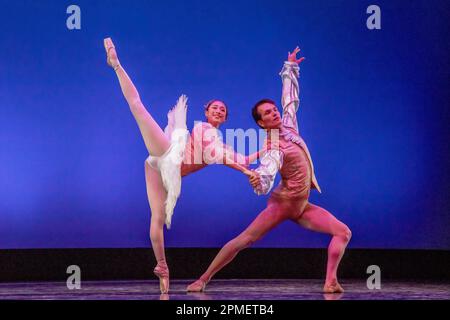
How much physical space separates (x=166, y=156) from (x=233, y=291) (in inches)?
38.3

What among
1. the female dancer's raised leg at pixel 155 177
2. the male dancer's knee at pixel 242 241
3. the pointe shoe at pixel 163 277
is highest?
the female dancer's raised leg at pixel 155 177

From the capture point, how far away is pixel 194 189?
19.4 ft

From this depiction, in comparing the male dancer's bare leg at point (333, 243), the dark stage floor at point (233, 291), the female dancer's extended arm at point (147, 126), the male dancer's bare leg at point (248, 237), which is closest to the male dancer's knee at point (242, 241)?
the male dancer's bare leg at point (248, 237)

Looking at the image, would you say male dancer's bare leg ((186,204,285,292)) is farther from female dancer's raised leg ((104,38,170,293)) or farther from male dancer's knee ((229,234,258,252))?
female dancer's raised leg ((104,38,170,293))

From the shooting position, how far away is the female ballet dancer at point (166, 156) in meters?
4.69

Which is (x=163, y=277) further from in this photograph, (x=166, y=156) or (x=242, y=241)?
(x=166, y=156)

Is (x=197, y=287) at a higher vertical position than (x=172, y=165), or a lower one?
lower

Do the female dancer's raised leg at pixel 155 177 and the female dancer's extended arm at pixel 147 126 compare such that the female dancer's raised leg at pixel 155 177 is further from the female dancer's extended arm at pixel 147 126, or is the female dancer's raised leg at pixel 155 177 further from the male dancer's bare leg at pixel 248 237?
the male dancer's bare leg at pixel 248 237

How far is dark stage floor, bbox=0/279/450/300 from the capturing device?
14.3ft

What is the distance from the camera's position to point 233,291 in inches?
191

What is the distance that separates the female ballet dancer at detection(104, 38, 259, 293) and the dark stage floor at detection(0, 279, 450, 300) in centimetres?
34

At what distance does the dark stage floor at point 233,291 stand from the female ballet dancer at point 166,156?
0.34 metres

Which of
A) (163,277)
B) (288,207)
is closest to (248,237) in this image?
(288,207)
